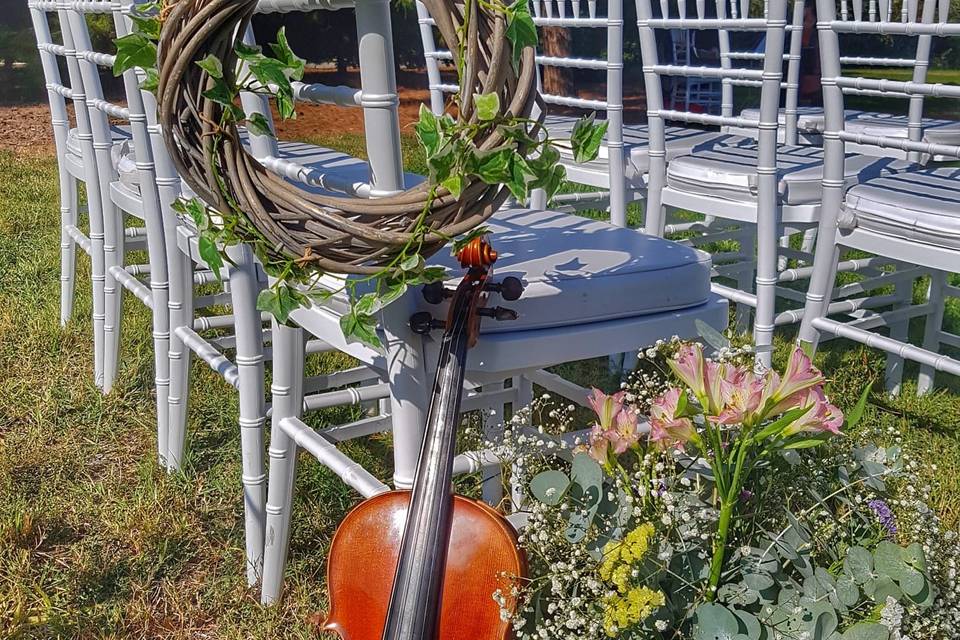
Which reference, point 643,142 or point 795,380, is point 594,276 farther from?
point 643,142

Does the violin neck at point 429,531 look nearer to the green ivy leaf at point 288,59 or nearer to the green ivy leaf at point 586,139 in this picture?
the green ivy leaf at point 586,139

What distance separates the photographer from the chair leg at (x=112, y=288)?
2.54 meters

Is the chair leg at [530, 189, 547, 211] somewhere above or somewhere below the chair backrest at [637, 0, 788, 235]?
below

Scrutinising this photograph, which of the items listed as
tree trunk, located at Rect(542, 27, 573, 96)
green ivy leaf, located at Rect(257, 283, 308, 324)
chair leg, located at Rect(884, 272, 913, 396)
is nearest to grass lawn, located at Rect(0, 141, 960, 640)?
chair leg, located at Rect(884, 272, 913, 396)

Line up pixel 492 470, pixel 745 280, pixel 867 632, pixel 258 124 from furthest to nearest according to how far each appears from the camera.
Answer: pixel 745 280
pixel 492 470
pixel 258 124
pixel 867 632

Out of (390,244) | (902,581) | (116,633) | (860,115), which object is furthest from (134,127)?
(860,115)

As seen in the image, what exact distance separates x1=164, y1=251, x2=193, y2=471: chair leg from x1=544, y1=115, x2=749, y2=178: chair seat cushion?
96 centimetres

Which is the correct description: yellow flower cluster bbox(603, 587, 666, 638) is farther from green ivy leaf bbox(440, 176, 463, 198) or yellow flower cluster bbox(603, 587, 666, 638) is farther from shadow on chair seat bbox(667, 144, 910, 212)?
shadow on chair seat bbox(667, 144, 910, 212)

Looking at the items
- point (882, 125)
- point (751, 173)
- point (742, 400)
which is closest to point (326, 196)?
point (742, 400)

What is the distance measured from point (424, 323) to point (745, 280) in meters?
2.13

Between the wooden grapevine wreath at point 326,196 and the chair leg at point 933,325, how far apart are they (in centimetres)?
190

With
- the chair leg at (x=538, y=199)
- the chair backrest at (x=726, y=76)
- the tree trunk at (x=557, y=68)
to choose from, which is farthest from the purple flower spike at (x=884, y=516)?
the tree trunk at (x=557, y=68)

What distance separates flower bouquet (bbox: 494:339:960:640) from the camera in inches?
38.6

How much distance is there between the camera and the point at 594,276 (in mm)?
1286
